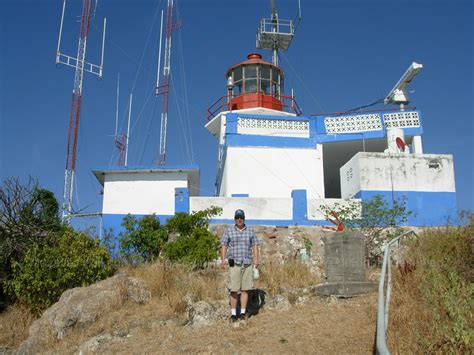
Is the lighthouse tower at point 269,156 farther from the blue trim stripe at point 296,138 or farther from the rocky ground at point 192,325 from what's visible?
the rocky ground at point 192,325

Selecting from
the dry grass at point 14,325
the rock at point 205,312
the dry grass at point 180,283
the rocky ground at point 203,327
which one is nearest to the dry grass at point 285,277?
the rocky ground at point 203,327

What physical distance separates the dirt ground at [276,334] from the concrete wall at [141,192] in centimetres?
976

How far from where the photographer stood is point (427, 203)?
56.6ft

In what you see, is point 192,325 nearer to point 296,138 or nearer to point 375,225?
point 375,225

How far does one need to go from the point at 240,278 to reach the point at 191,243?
4401mm

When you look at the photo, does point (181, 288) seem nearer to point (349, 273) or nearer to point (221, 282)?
point (221, 282)

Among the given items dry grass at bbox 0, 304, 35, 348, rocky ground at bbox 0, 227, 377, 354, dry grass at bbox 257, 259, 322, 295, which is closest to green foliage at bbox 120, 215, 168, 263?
dry grass at bbox 0, 304, 35, 348

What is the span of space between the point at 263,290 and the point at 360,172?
28.8 feet

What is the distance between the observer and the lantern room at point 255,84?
2281cm

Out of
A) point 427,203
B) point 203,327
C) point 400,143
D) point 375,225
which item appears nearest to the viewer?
point 203,327

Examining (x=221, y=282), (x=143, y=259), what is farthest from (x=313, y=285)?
(x=143, y=259)

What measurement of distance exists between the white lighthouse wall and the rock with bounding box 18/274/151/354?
9.30 metres

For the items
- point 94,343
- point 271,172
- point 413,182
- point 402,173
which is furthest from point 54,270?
point 413,182

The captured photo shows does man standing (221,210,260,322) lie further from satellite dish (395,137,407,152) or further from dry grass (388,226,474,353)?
satellite dish (395,137,407,152)
